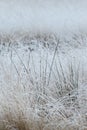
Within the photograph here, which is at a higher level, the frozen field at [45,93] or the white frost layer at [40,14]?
the white frost layer at [40,14]

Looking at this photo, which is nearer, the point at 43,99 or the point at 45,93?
the point at 43,99

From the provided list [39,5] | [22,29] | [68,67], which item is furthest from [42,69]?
[39,5]

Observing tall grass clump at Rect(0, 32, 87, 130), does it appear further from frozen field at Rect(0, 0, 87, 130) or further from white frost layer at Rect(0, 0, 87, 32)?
white frost layer at Rect(0, 0, 87, 32)

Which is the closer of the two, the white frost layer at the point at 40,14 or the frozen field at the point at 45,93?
the frozen field at the point at 45,93

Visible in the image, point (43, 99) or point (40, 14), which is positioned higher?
point (40, 14)

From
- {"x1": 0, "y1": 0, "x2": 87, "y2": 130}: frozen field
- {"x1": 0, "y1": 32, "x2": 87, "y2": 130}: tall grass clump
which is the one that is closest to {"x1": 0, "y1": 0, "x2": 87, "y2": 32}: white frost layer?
{"x1": 0, "y1": 0, "x2": 87, "y2": 130}: frozen field

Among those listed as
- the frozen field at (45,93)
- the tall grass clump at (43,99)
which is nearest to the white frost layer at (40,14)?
the frozen field at (45,93)

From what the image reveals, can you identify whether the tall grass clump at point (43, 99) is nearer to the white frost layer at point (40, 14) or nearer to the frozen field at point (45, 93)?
the frozen field at point (45, 93)

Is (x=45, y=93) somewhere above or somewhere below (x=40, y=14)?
below

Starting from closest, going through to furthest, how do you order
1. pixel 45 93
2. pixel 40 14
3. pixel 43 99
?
pixel 43 99
pixel 45 93
pixel 40 14

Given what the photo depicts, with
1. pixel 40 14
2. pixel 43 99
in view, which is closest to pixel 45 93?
pixel 43 99

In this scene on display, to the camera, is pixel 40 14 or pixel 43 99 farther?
pixel 40 14

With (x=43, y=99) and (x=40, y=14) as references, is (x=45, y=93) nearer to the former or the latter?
(x=43, y=99)

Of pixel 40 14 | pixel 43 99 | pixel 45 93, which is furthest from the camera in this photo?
pixel 40 14
